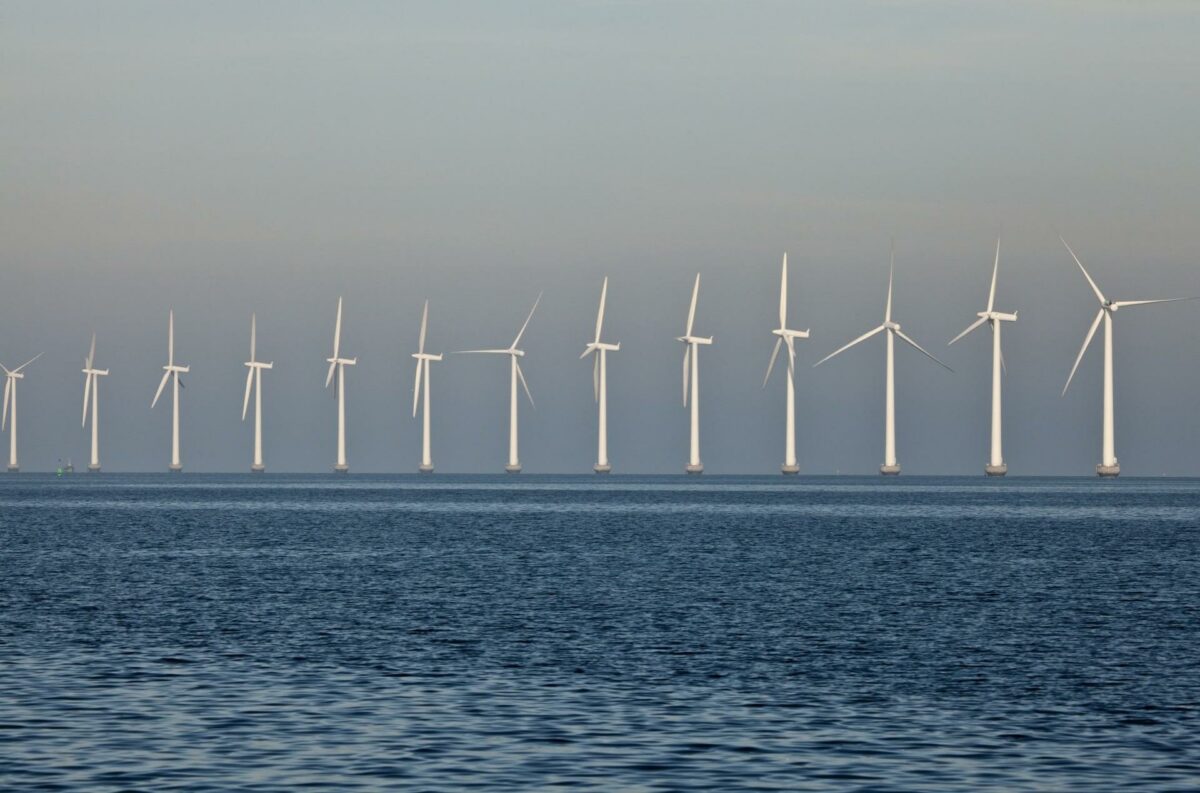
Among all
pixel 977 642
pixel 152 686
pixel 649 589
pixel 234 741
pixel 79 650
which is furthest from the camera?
pixel 649 589

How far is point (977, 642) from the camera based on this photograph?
42.5 m

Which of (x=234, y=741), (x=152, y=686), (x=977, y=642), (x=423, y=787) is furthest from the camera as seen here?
(x=977, y=642)

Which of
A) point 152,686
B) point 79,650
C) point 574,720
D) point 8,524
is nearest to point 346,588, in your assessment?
point 79,650

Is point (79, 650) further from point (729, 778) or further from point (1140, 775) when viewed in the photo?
point (1140, 775)

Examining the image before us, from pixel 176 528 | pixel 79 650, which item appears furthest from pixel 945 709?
pixel 176 528

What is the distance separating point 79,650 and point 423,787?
17.7 meters

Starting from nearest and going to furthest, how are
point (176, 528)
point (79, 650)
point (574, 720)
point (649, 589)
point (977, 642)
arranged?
point (574, 720)
point (79, 650)
point (977, 642)
point (649, 589)
point (176, 528)

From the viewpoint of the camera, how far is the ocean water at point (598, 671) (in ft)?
82.5

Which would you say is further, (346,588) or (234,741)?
(346,588)

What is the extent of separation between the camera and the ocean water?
25156 millimetres

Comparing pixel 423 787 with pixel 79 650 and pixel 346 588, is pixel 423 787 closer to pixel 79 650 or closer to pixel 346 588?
pixel 79 650

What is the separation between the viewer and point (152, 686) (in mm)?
33031

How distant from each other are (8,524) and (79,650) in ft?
291

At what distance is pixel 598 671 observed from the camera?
35688 millimetres
